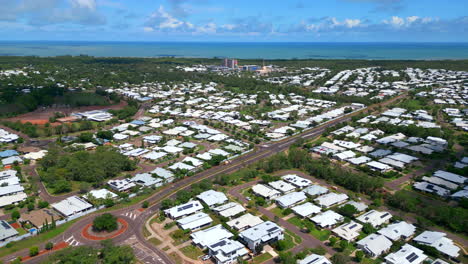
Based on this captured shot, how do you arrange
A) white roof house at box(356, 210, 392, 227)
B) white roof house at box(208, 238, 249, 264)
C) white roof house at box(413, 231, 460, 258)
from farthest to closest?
white roof house at box(356, 210, 392, 227) → white roof house at box(413, 231, 460, 258) → white roof house at box(208, 238, 249, 264)

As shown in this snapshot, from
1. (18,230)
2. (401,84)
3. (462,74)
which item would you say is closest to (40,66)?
(18,230)

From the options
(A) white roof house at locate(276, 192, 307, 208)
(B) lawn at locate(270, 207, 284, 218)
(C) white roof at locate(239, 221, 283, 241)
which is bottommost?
(B) lawn at locate(270, 207, 284, 218)

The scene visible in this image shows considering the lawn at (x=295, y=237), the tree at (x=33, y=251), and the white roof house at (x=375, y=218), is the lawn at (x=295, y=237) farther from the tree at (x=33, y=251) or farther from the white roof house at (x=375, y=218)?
the tree at (x=33, y=251)

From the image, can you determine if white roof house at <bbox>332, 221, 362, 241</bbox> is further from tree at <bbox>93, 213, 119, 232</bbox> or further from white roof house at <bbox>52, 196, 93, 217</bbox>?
white roof house at <bbox>52, 196, 93, 217</bbox>

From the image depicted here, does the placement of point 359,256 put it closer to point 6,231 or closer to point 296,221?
point 296,221

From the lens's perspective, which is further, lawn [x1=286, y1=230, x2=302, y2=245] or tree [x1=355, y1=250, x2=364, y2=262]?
lawn [x1=286, y1=230, x2=302, y2=245]

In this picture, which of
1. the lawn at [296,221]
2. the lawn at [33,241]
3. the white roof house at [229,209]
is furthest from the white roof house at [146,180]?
the lawn at [296,221]

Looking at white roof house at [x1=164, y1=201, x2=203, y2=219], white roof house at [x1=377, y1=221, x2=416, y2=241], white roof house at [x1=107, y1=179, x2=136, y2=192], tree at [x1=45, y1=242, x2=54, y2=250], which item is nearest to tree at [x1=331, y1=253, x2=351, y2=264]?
white roof house at [x1=377, y1=221, x2=416, y2=241]
